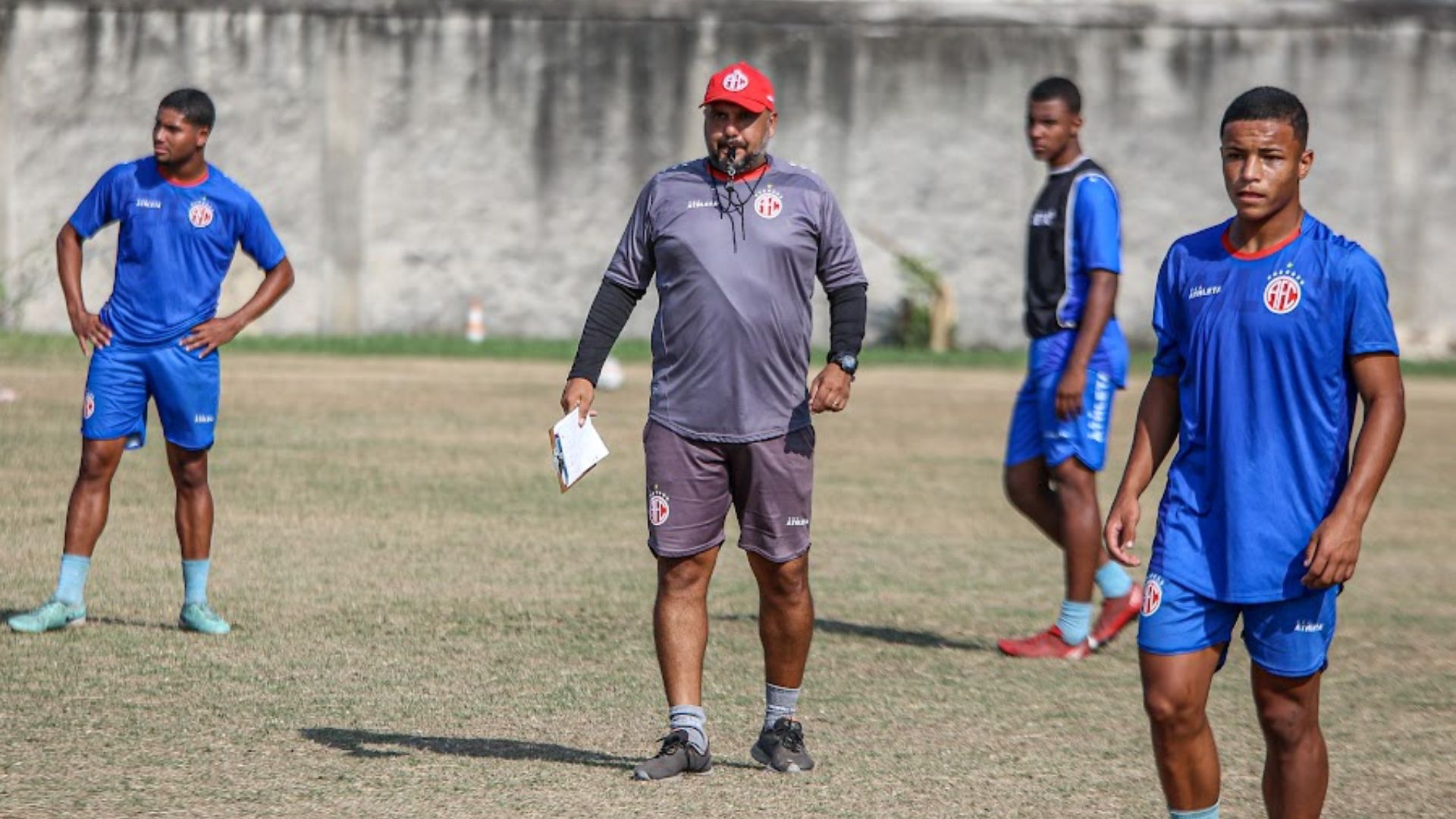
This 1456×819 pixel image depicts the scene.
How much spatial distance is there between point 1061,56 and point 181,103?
2101cm

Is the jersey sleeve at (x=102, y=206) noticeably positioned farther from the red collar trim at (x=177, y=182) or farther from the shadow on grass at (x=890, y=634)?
the shadow on grass at (x=890, y=634)

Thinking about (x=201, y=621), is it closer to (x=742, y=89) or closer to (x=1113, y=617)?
(x=742, y=89)

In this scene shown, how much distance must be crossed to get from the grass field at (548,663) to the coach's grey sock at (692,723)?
121 millimetres

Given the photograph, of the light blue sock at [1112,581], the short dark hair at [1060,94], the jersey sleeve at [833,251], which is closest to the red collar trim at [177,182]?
the jersey sleeve at [833,251]

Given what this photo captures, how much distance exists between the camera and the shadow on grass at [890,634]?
916 cm

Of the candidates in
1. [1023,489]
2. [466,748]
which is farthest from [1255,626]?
[1023,489]

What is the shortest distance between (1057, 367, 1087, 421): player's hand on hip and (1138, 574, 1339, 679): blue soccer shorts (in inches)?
146

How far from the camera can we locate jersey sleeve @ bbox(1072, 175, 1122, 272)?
8898 millimetres

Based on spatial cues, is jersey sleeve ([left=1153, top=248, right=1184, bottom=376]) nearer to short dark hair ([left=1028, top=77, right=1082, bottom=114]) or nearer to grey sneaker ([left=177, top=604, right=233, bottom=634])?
short dark hair ([left=1028, top=77, right=1082, bottom=114])

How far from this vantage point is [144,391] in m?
8.77

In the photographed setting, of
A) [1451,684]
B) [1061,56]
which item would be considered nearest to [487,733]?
[1451,684]

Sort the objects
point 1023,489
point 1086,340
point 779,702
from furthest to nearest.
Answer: point 1023,489
point 1086,340
point 779,702

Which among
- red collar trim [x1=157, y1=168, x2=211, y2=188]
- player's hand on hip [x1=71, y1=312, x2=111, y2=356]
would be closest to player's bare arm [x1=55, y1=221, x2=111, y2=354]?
player's hand on hip [x1=71, y1=312, x2=111, y2=356]

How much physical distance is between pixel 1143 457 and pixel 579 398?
6.63ft
